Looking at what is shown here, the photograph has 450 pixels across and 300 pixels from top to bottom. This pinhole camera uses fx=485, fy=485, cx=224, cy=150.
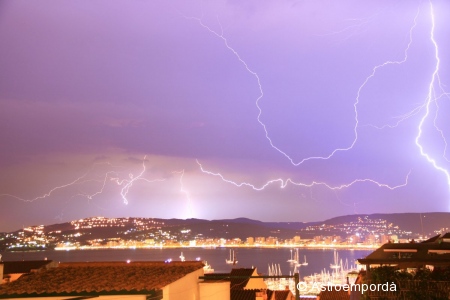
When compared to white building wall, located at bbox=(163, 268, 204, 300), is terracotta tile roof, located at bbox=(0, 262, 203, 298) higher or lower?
higher

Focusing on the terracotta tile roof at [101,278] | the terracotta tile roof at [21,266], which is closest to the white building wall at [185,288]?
the terracotta tile roof at [101,278]

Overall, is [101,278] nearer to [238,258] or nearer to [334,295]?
[334,295]

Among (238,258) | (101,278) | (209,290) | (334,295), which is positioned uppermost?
(101,278)

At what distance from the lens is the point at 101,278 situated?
272 inches

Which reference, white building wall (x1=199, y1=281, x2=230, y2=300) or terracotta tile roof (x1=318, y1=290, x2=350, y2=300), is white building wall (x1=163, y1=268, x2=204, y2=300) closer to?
white building wall (x1=199, y1=281, x2=230, y2=300)

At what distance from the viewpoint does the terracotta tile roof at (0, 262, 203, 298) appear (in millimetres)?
6320

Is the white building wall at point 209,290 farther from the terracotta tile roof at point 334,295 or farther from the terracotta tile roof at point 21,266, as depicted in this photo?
the terracotta tile roof at point 21,266

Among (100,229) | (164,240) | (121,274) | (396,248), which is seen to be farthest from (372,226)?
(121,274)

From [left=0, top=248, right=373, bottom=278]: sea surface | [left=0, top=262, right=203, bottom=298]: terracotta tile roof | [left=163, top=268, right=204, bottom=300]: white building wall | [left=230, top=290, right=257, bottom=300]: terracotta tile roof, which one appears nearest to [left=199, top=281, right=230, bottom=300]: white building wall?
[left=163, top=268, right=204, bottom=300]: white building wall

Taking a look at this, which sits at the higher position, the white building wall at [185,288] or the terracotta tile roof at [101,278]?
the terracotta tile roof at [101,278]

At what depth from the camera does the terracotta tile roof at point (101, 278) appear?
6.32 meters

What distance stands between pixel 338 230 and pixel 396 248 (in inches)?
6085

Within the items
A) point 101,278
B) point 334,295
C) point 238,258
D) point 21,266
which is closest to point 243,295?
point 334,295

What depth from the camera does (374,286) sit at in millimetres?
8219
